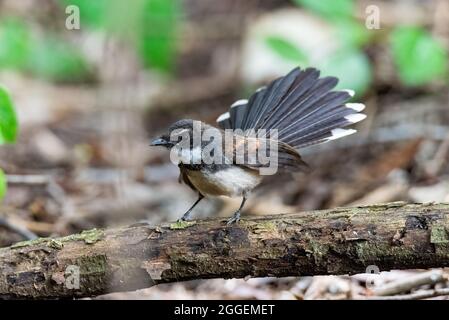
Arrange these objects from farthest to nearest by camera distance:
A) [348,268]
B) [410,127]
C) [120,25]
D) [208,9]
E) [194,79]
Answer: [208,9]
[194,79]
[410,127]
[120,25]
[348,268]

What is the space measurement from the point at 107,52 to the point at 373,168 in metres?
2.69

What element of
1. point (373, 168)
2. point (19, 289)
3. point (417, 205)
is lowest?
point (19, 289)

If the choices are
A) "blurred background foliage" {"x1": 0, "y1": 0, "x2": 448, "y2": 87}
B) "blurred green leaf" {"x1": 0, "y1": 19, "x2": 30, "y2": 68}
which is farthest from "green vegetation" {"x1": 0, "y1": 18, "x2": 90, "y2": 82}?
"blurred background foliage" {"x1": 0, "y1": 0, "x2": 448, "y2": 87}

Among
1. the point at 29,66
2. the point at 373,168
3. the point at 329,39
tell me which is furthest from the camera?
the point at 29,66

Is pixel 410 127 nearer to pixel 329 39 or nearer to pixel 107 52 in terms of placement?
pixel 329 39

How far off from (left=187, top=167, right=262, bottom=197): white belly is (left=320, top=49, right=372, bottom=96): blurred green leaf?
2.23m

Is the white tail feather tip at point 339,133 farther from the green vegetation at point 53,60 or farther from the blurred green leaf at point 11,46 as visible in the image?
the green vegetation at point 53,60

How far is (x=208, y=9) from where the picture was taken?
10898 mm

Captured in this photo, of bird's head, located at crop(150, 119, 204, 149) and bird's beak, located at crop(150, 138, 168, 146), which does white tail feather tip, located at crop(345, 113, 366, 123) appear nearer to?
bird's head, located at crop(150, 119, 204, 149)

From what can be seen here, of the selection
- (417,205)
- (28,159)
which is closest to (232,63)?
(28,159)

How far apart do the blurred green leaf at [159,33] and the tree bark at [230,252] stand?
2.22m

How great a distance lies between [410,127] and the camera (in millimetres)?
7207

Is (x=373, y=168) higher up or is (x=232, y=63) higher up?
(x=232, y=63)

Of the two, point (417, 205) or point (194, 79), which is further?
point (194, 79)
